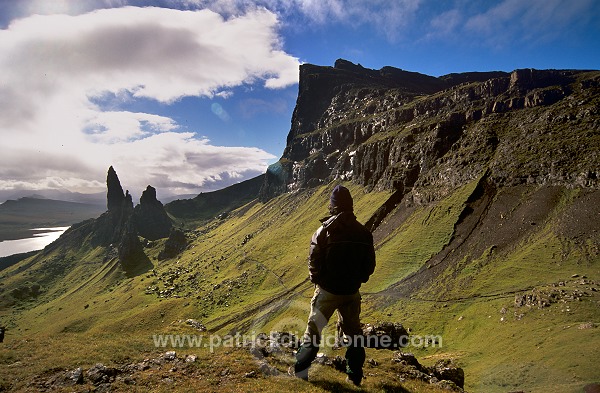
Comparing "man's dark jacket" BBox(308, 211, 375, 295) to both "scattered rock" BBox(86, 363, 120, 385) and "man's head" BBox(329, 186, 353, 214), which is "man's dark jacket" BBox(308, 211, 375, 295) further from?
"scattered rock" BBox(86, 363, 120, 385)

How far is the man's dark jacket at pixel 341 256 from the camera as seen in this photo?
11.3 m

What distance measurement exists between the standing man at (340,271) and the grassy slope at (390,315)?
6.17 ft

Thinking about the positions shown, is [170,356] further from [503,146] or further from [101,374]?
[503,146]

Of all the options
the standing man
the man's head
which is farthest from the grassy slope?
the man's head

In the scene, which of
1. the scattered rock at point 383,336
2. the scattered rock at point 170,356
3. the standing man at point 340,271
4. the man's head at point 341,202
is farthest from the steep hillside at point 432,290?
the man's head at point 341,202

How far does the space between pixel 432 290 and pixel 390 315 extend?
1270cm

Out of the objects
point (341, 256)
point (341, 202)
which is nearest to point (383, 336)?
point (341, 256)

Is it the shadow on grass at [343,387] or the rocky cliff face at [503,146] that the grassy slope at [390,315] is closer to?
the shadow on grass at [343,387]

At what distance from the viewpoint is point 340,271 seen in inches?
443

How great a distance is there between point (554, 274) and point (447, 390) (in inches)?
2459

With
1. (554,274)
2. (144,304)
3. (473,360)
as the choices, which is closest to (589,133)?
(554,274)

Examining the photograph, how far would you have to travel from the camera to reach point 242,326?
99.2 m

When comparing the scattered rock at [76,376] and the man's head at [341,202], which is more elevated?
the man's head at [341,202]

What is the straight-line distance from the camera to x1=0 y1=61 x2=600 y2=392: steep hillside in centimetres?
1554
